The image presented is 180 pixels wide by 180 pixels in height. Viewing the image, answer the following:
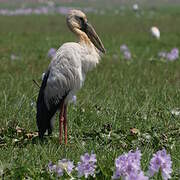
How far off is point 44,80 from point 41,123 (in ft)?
1.53

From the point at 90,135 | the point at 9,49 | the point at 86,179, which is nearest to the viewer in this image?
the point at 86,179

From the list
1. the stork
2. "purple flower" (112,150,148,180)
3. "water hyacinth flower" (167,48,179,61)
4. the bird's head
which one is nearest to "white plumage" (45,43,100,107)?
the stork

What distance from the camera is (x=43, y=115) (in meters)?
5.73

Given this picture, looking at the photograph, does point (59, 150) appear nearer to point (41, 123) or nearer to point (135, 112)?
point (41, 123)

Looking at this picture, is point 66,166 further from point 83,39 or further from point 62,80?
point 83,39

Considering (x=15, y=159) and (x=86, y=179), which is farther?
(x=15, y=159)

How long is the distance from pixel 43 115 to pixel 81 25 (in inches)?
49.7

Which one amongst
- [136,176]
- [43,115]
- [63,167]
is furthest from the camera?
[43,115]

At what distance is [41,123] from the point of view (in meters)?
5.63

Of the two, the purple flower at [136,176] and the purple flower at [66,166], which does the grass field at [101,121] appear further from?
the purple flower at [136,176]

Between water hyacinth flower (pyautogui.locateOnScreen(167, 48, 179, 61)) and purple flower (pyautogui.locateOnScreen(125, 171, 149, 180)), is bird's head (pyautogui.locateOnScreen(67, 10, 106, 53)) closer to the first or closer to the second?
purple flower (pyautogui.locateOnScreen(125, 171, 149, 180))

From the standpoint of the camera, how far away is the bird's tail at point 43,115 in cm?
563

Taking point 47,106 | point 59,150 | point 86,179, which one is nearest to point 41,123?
point 47,106

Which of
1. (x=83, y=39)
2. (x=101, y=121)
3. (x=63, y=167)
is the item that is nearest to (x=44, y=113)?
(x=101, y=121)
